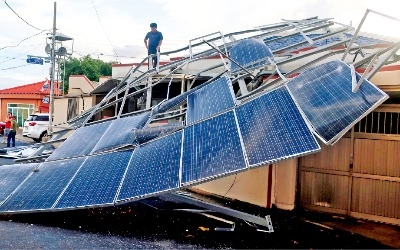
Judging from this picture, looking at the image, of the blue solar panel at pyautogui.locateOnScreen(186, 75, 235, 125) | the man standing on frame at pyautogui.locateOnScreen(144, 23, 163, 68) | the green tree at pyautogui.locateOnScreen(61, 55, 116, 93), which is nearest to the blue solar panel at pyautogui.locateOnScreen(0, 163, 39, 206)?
the blue solar panel at pyautogui.locateOnScreen(186, 75, 235, 125)

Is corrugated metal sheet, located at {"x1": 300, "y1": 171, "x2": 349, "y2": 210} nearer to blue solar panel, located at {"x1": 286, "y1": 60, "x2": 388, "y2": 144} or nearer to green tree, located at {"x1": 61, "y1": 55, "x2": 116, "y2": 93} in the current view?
blue solar panel, located at {"x1": 286, "y1": 60, "x2": 388, "y2": 144}

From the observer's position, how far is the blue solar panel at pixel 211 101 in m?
7.32

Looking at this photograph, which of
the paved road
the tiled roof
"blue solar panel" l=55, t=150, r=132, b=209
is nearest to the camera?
the paved road

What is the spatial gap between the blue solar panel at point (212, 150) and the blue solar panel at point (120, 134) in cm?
161

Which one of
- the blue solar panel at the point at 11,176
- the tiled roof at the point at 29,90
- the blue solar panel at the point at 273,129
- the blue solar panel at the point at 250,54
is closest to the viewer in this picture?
the blue solar panel at the point at 273,129

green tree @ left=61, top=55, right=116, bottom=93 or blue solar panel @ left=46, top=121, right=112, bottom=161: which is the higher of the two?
green tree @ left=61, top=55, right=116, bottom=93

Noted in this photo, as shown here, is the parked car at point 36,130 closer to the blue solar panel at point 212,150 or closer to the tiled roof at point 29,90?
the tiled roof at point 29,90

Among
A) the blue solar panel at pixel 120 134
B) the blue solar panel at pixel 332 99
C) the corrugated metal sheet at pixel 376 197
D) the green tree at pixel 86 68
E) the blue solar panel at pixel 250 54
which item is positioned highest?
the green tree at pixel 86 68

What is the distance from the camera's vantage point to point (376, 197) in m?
8.66

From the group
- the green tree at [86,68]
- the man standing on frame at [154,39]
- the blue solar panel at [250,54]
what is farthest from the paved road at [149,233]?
the green tree at [86,68]

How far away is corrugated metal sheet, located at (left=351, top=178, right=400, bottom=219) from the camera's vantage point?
8.41 meters

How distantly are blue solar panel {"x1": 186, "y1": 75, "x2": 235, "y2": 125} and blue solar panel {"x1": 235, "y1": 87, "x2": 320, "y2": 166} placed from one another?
1.90 ft

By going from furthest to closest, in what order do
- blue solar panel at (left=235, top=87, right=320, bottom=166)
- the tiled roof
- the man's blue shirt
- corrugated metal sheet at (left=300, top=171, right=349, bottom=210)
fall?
the tiled roof, the man's blue shirt, corrugated metal sheet at (left=300, top=171, right=349, bottom=210), blue solar panel at (left=235, top=87, right=320, bottom=166)

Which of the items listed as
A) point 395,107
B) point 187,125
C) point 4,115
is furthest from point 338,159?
point 4,115
